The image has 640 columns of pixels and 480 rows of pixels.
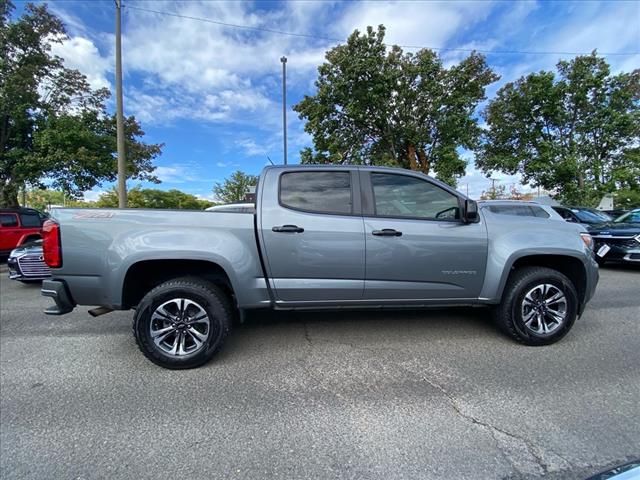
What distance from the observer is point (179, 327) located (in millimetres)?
3199

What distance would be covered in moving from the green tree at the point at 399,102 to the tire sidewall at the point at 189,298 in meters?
13.6

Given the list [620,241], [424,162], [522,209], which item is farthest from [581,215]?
[424,162]

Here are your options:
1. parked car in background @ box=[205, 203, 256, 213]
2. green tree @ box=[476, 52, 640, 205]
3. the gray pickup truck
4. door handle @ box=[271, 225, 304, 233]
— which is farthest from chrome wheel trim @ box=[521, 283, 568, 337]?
green tree @ box=[476, 52, 640, 205]

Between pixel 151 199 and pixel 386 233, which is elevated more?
pixel 151 199

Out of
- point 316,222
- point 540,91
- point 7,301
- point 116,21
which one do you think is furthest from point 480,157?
point 7,301

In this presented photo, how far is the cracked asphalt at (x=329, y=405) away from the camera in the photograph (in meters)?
2.06

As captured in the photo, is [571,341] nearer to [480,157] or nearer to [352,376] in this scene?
[352,376]

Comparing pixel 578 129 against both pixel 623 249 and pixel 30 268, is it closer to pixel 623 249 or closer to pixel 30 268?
pixel 623 249

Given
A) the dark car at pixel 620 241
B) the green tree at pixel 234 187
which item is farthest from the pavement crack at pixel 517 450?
the green tree at pixel 234 187

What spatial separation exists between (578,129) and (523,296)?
17511mm

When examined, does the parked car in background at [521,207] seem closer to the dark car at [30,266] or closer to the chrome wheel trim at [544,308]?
the chrome wheel trim at [544,308]

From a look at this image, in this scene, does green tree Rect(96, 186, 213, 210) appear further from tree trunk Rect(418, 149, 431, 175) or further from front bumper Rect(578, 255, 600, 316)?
front bumper Rect(578, 255, 600, 316)

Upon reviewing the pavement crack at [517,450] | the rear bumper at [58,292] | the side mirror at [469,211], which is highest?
the side mirror at [469,211]

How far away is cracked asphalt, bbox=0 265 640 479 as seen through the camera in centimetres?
206
